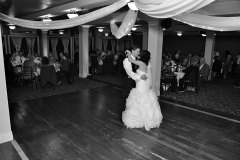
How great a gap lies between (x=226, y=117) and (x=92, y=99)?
11.7 ft

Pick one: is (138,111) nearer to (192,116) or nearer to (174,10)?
(192,116)

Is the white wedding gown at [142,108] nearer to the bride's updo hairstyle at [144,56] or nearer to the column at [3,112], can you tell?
the bride's updo hairstyle at [144,56]

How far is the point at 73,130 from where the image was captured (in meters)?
3.83

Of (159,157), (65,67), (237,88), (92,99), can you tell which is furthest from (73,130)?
(237,88)

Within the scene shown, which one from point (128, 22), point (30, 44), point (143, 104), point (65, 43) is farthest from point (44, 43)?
point (143, 104)

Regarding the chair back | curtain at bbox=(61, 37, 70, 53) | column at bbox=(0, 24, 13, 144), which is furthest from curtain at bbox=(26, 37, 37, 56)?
column at bbox=(0, 24, 13, 144)

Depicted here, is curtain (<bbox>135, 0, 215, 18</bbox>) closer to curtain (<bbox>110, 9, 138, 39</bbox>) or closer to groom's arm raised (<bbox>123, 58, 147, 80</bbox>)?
curtain (<bbox>110, 9, 138, 39</bbox>)

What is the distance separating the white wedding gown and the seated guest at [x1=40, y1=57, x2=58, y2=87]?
4066 mm

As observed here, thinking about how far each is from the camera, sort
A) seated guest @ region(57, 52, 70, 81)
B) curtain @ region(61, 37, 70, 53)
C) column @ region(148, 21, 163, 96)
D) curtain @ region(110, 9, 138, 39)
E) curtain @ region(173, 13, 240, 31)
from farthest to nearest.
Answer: curtain @ region(61, 37, 70, 53) < seated guest @ region(57, 52, 70, 81) < column @ region(148, 21, 163, 96) < curtain @ region(110, 9, 138, 39) < curtain @ region(173, 13, 240, 31)

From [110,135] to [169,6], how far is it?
8.04 feet

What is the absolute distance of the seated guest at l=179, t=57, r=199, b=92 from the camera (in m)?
6.70

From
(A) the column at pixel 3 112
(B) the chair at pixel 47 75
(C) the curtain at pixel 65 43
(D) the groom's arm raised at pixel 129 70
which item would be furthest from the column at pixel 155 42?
(C) the curtain at pixel 65 43

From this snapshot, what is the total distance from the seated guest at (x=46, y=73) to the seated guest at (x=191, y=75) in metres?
4.60

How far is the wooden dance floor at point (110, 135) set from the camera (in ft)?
10.1
